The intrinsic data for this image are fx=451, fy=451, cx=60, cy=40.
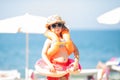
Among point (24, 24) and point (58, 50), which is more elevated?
point (24, 24)

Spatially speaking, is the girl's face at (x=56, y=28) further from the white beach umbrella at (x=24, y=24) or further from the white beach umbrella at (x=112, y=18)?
the white beach umbrella at (x=112, y=18)

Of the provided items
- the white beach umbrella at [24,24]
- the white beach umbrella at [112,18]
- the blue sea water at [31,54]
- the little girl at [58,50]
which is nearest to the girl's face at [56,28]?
the little girl at [58,50]

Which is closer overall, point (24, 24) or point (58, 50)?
point (58, 50)

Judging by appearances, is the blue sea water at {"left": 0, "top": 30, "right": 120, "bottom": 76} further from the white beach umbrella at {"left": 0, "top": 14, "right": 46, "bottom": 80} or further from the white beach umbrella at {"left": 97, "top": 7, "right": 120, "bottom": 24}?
the white beach umbrella at {"left": 0, "top": 14, "right": 46, "bottom": 80}

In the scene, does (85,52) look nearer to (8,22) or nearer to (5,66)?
(5,66)

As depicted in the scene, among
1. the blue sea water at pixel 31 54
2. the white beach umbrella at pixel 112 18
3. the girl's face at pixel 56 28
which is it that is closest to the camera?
the girl's face at pixel 56 28

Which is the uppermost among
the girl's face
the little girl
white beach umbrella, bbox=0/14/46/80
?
white beach umbrella, bbox=0/14/46/80

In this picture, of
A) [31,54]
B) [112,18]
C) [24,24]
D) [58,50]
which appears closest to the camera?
[58,50]

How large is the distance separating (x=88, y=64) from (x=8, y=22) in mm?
27906

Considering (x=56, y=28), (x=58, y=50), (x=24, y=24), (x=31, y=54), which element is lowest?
(x=58, y=50)

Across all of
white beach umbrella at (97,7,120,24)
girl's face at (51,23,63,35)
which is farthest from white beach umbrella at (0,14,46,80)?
girl's face at (51,23,63,35)

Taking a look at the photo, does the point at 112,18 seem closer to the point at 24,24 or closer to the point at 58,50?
the point at 24,24

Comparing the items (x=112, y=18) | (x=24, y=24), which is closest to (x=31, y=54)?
(x=112, y=18)

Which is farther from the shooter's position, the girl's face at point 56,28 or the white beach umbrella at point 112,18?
the white beach umbrella at point 112,18
